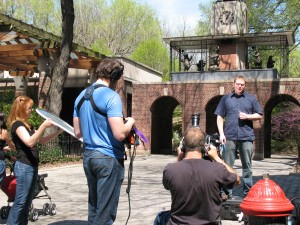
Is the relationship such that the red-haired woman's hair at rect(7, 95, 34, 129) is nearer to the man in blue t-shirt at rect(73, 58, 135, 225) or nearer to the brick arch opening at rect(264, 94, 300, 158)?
the man in blue t-shirt at rect(73, 58, 135, 225)

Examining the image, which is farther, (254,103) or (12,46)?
(12,46)

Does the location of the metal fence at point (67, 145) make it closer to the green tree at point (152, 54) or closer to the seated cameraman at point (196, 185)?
the seated cameraman at point (196, 185)

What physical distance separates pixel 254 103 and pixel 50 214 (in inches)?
140

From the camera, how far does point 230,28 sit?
26.6 metres

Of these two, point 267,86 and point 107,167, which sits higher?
point 267,86

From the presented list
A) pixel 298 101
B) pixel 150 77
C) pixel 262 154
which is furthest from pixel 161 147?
pixel 298 101

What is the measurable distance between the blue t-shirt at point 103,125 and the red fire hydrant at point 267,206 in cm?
128

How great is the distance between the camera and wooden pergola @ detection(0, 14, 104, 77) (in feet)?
51.9

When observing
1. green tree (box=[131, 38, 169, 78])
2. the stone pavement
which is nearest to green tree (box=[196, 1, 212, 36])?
green tree (box=[131, 38, 169, 78])

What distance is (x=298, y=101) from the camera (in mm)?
22734

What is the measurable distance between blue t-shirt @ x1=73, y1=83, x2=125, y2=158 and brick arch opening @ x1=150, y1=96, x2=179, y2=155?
69.6ft

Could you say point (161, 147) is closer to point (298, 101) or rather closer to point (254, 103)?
point (298, 101)

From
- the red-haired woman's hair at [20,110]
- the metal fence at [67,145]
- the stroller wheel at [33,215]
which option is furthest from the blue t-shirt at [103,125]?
the metal fence at [67,145]

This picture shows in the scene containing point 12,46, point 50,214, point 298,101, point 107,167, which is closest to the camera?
point 107,167
